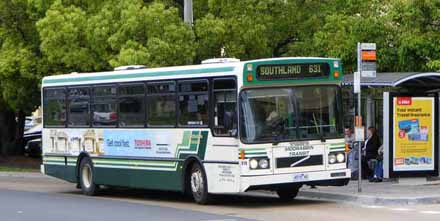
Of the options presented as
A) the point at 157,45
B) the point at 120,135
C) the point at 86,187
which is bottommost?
the point at 86,187

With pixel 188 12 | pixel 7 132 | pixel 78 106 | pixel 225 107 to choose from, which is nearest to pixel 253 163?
pixel 225 107

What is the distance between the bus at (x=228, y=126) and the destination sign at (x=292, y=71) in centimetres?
2

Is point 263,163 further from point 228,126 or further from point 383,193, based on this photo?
point 383,193

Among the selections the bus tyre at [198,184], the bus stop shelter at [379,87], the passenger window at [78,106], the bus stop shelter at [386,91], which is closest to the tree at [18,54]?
the passenger window at [78,106]

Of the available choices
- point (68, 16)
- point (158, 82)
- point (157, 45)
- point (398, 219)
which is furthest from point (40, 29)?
point (398, 219)

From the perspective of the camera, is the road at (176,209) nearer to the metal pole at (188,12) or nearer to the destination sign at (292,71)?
the destination sign at (292,71)

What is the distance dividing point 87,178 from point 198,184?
16.9ft

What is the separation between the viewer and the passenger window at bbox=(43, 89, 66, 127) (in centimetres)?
2284

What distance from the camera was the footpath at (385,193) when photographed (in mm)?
17266

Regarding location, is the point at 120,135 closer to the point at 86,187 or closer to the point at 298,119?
the point at 86,187

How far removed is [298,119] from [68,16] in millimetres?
12135

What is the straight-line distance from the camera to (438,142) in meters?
20.9

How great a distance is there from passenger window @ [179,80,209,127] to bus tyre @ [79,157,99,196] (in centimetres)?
437

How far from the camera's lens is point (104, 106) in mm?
21109
